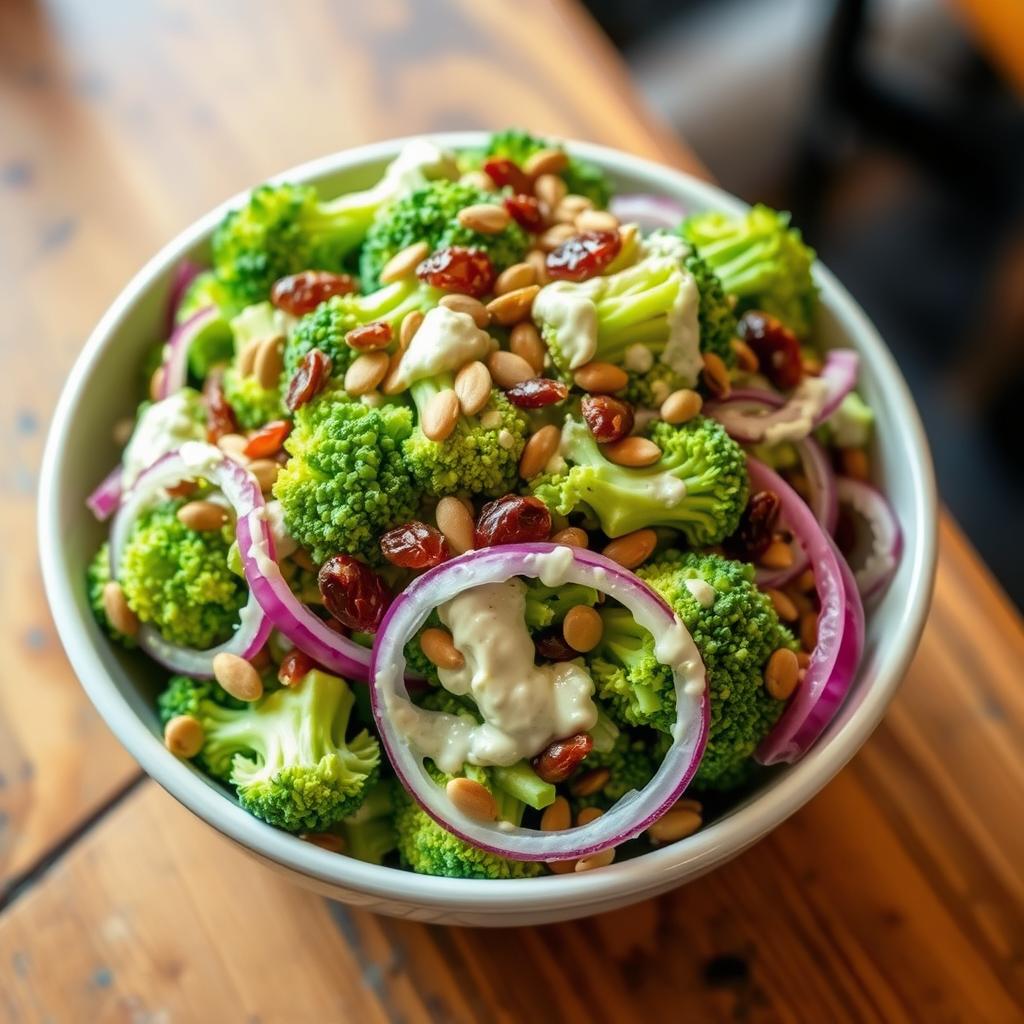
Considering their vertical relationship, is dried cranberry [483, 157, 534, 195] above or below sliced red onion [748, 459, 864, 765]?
above

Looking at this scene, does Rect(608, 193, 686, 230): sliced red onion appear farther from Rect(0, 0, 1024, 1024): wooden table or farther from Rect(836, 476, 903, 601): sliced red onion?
Rect(0, 0, 1024, 1024): wooden table

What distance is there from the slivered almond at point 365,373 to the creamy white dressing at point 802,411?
15.0 inches

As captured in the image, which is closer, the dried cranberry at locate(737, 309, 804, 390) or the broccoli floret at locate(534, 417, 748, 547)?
the broccoli floret at locate(534, 417, 748, 547)

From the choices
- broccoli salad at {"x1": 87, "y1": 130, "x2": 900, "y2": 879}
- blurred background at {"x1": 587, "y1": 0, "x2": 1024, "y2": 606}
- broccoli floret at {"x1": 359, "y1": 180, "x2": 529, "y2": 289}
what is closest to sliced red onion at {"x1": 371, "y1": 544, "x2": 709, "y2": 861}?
broccoli salad at {"x1": 87, "y1": 130, "x2": 900, "y2": 879}

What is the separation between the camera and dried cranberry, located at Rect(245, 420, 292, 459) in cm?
109

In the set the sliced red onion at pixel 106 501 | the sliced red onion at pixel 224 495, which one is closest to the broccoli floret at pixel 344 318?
the sliced red onion at pixel 224 495

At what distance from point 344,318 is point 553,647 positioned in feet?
1.18

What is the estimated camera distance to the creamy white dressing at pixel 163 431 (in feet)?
3.76

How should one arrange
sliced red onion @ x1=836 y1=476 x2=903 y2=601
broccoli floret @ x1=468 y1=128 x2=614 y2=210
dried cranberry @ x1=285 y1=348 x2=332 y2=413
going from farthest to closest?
broccoli floret @ x1=468 y1=128 x2=614 y2=210 → sliced red onion @ x1=836 y1=476 x2=903 y2=601 → dried cranberry @ x1=285 y1=348 x2=332 y2=413

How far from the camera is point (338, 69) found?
1.80m

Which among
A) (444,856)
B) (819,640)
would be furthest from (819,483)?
(444,856)

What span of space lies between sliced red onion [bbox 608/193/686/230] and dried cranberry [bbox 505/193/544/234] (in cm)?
17

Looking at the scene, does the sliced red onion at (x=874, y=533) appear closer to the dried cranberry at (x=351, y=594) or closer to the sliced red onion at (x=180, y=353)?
the dried cranberry at (x=351, y=594)

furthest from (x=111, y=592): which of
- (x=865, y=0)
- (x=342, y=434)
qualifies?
(x=865, y=0)
